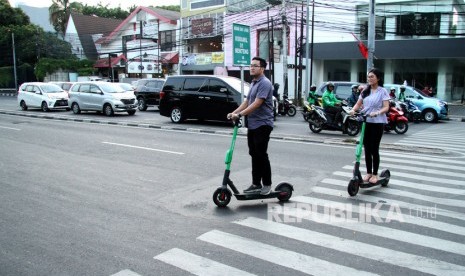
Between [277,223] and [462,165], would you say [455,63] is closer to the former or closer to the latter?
[462,165]

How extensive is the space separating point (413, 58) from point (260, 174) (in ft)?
87.2

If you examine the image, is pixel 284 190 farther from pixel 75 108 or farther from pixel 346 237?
pixel 75 108

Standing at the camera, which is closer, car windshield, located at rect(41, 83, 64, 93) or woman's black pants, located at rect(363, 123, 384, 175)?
woman's black pants, located at rect(363, 123, 384, 175)

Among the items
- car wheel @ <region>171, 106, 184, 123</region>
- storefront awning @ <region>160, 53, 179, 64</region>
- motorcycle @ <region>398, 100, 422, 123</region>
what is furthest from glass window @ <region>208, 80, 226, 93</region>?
storefront awning @ <region>160, 53, 179, 64</region>

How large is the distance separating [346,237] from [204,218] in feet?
5.68

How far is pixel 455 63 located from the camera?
96.6 feet

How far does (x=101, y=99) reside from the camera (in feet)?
68.0

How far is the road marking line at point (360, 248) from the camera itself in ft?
12.7

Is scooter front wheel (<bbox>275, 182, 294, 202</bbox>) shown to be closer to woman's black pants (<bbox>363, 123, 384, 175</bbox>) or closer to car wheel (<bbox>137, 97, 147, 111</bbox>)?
woman's black pants (<bbox>363, 123, 384, 175</bbox>)

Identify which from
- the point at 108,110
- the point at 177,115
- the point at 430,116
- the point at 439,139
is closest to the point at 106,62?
the point at 108,110

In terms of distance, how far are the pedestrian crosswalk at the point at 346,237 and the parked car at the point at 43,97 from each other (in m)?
20.1

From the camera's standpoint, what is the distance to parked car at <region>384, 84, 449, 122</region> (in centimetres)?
1883

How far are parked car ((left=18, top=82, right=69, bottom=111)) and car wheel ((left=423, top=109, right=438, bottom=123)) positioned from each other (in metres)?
18.6

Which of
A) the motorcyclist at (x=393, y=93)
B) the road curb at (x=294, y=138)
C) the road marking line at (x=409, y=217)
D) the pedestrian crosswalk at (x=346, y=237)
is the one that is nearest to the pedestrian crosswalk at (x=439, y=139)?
the road curb at (x=294, y=138)
